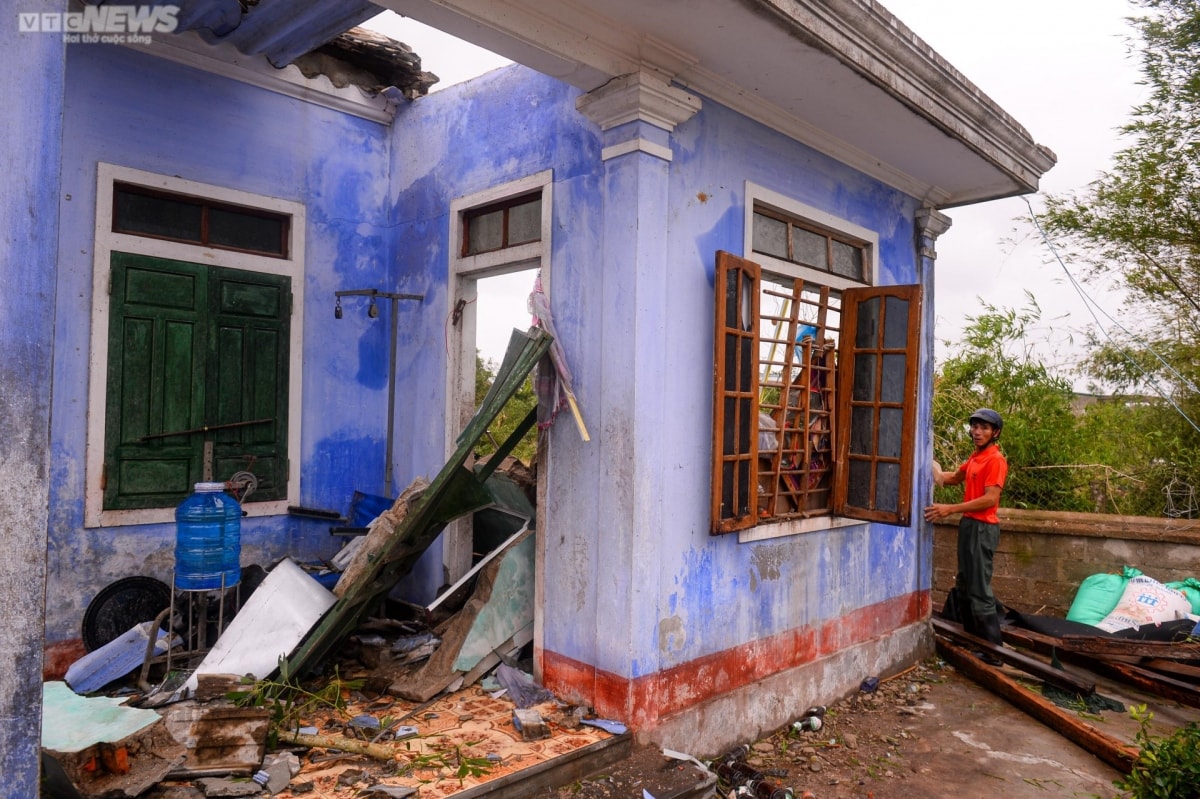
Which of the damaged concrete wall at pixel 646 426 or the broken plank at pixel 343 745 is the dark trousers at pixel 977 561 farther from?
the broken plank at pixel 343 745

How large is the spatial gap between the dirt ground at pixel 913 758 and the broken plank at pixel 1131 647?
1.07 feet

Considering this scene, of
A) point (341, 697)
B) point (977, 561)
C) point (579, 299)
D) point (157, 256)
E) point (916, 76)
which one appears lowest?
point (341, 697)

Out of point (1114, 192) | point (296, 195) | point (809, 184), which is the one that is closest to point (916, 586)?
point (809, 184)

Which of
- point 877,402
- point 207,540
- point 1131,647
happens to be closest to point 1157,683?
point 1131,647

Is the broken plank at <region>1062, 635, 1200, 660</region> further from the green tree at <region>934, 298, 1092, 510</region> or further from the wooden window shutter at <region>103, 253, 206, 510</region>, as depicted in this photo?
the wooden window shutter at <region>103, 253, 206, 510</region>

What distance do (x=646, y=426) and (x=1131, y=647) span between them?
4610 mm

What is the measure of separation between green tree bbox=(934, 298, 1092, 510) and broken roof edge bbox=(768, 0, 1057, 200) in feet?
10.6

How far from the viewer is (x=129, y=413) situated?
198 inches

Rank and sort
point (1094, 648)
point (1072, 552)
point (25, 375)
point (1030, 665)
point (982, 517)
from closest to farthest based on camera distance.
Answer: point (25, 375) → point (1030, 665) → point (1094, 648) → point (982, 517) → point (1072, 552)

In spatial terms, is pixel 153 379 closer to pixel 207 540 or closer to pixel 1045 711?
pixel 207 540

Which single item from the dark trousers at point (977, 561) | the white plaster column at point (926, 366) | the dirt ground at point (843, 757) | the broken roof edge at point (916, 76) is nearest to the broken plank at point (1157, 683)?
the dirt ground at point (843, 757)

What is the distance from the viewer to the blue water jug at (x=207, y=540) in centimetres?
471

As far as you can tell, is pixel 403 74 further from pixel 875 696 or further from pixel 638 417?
pixel 875 696

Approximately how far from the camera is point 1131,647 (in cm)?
604
